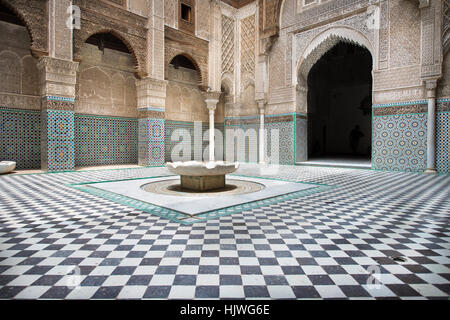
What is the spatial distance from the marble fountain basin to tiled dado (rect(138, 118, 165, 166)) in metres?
3.64

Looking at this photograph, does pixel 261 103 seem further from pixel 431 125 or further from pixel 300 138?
pixel 431 125

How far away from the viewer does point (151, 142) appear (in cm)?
725

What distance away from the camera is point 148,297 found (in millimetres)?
1182

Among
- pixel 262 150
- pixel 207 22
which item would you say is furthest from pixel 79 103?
pixel 262 150

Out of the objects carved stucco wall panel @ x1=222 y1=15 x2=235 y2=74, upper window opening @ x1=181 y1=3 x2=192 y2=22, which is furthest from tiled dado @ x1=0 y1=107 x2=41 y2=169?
carved stucco wall panel @ x1=222 y1=15 x2=235 y2=74

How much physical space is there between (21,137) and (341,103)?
11.2 m

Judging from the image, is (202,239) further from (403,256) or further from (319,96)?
(319,96)

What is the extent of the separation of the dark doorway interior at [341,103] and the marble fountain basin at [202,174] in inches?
309

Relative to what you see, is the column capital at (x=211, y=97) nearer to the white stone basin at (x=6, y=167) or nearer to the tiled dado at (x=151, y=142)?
the tiled dado at (x=151, y=142)

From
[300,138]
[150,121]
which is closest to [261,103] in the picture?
[300,138]

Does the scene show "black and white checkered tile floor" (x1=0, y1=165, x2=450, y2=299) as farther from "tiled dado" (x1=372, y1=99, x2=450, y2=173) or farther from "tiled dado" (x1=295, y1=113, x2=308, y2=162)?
"tiled dado" (x1=295, y1=113, x2=308, y2=162)

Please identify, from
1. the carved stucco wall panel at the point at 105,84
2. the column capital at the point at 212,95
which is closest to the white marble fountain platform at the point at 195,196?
the carved stucco wall panel at the point at 105,84

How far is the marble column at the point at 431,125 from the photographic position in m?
5.37
